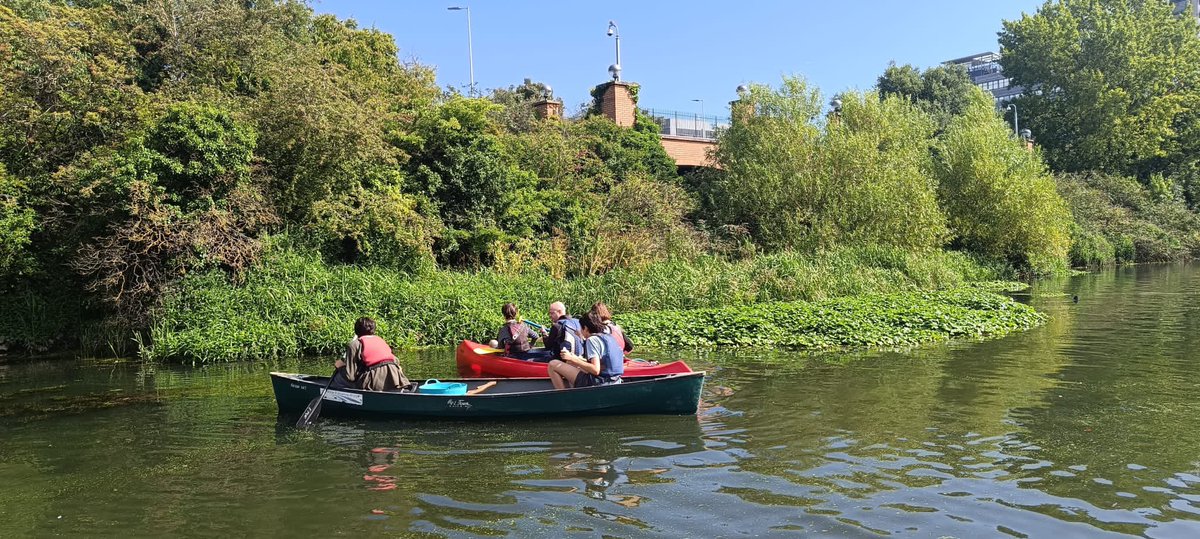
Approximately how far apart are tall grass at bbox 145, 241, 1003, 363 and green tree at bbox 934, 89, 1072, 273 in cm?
1327

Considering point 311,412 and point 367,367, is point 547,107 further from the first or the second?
point 311,412

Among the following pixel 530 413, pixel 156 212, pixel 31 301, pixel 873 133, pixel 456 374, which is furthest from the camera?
pixel 873 133

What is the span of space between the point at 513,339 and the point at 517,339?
91 mm

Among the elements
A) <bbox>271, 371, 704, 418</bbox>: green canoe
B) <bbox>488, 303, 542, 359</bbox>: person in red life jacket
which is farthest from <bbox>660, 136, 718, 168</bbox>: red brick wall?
<bbox>271, 371, 704, 418</bbox>: green canoe

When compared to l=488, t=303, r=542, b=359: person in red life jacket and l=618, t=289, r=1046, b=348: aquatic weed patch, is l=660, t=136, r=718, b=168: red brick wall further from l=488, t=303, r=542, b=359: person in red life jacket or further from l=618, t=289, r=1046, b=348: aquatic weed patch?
l=488, t=303, r=542, b=359: person in red life jacket

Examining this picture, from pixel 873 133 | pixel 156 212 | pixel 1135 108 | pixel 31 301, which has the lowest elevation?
pixel 31 301

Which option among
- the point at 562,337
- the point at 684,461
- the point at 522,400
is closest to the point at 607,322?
the point at 562,337

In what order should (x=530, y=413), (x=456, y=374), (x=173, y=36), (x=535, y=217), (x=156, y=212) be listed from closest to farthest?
(x=530, y=413)
(x=456, y=374)
(x=156, y=212)
(x=173, y=36)
(x=535, y=217)

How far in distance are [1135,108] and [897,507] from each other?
59621 millimetres

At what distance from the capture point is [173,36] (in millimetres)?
19703

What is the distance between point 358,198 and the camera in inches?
739

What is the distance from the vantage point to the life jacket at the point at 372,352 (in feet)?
33.8

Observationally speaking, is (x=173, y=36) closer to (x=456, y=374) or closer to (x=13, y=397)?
(x=13, y=397)

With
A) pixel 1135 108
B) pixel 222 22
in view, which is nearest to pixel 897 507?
pixel 222 22
